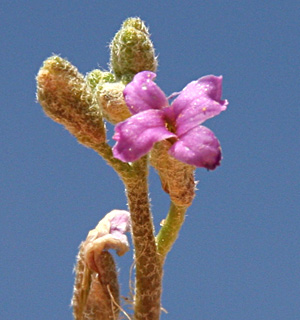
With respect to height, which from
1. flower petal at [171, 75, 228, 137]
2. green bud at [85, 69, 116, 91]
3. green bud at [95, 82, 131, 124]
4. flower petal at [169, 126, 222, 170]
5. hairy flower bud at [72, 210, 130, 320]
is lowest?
hairy flower bud at [72, 210, 130, 320]

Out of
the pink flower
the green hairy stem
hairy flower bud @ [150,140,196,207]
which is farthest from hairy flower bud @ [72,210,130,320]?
the pink flower

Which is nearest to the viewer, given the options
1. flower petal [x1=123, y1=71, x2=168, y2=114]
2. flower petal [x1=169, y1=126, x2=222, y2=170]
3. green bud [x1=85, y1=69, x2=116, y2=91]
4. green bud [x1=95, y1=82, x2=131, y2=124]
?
flower petal [x1=169, y1=126, x2=222, y2=170]

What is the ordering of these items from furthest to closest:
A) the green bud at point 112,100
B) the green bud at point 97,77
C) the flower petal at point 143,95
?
1. the green bud at point 97,77
2. the green bud at point 112,100
3. the flower petal at point 143,95

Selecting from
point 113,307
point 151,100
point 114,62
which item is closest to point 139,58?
point 114,62

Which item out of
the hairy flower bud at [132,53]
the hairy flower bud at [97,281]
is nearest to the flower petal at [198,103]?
the hairy flower bud at [132,53]

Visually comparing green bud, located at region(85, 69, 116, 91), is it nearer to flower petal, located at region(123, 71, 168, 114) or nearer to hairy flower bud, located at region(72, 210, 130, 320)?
flower petal, located at region(123, 71, 168, 114)

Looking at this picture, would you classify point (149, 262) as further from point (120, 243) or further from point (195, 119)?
point (195, 119)

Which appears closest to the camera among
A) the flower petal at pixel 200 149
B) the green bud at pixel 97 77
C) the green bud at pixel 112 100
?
the flower petal at pixel 200 149

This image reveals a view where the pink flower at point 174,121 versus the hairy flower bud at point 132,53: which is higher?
the hairy flower bud at point 132,53

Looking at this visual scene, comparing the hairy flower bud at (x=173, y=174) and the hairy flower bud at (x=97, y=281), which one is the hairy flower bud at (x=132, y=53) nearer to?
the hairy flower bud at (x=173, y=174)
